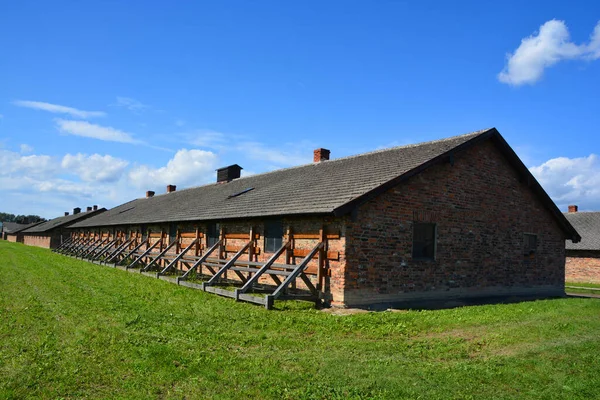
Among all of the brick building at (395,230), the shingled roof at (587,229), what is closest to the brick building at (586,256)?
the shingled roof at (587,229)

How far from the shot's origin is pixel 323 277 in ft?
42.2

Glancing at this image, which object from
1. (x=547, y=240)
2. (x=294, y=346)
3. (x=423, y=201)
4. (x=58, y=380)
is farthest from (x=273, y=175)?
(x=58, y=380)

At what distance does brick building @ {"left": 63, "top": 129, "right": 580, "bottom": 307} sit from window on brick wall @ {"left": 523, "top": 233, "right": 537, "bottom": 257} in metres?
0.06

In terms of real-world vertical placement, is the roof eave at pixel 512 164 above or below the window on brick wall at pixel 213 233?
above

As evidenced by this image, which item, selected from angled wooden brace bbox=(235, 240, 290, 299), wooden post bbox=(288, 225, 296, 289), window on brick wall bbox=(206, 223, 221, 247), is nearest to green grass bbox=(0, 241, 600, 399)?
angled wooden brace bbox=(235, 240, 290, 299)

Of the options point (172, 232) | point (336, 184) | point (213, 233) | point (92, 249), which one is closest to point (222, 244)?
point (213, 233)

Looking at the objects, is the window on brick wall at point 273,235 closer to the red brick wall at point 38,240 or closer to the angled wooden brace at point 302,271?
the angled wooden brace at point 302,271

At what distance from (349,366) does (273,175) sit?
1714 cm

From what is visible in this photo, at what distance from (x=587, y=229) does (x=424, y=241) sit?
967 inches

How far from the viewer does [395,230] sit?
531 inches

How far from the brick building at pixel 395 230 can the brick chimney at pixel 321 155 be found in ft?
3.67

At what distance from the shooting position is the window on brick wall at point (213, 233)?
64.2ft

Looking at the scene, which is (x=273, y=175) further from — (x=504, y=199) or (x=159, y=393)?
(x=159, y=393)

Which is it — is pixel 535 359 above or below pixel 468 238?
below
